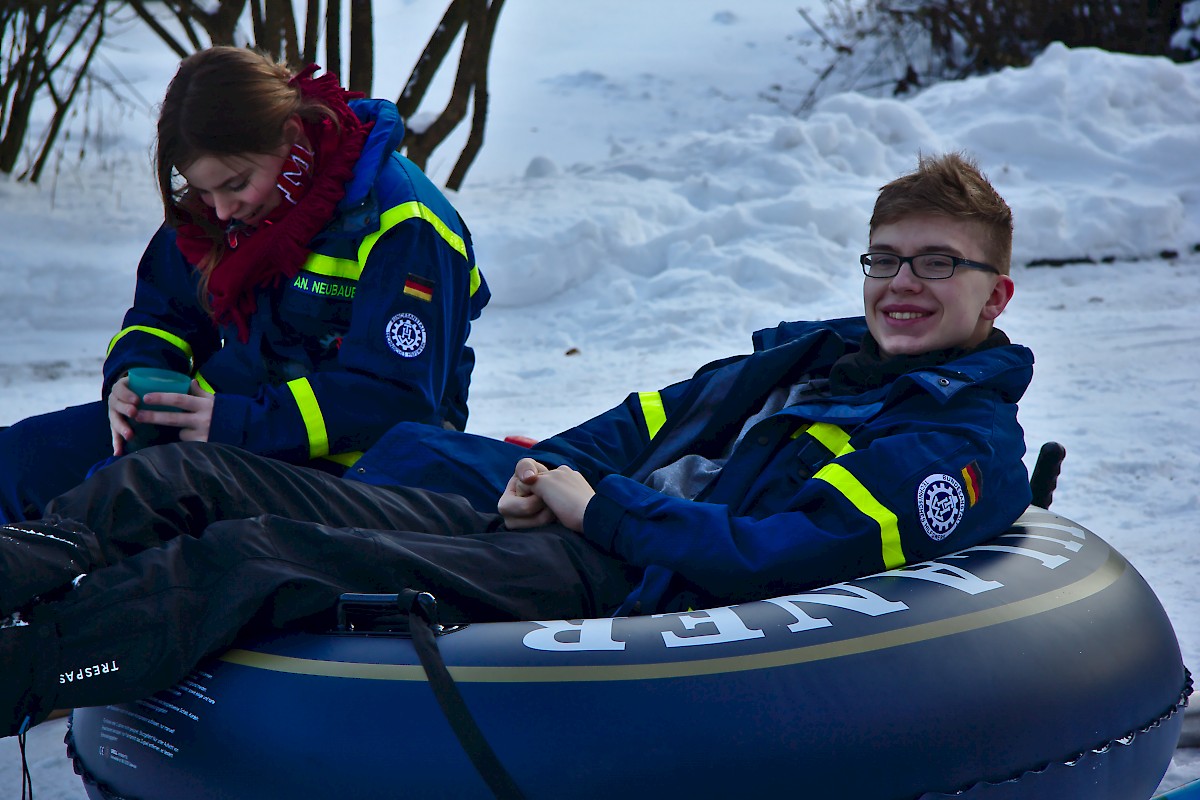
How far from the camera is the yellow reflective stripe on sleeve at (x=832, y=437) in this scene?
2145mm

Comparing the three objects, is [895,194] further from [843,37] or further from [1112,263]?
[843,37]

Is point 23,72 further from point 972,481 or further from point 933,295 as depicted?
point 972,481

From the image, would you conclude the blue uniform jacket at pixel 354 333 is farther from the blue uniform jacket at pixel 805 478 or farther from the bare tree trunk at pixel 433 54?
the bare tree trunk at pixel 433 54

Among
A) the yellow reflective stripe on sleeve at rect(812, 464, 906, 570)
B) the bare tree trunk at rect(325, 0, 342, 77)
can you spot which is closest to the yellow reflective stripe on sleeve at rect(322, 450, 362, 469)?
the yellow reflective stripe on sleeve at rect(812, 464, 906, 570)

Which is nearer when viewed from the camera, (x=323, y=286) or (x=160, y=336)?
(x=323, y=286)

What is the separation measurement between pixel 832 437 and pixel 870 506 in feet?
0.94

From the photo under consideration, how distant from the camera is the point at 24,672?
1.61 meters

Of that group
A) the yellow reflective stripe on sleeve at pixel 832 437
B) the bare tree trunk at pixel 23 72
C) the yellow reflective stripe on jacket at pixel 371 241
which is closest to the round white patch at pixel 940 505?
the yellow reflective stripe on sleeve at pixel 832 437

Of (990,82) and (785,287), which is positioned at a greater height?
(990,82)

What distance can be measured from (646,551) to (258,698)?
66 cm

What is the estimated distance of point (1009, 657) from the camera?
1.78 m

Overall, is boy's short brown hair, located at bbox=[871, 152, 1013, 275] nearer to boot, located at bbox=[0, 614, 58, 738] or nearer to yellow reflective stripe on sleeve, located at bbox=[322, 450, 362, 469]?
yellow reflective stripe on sleeve, located at bbox=[322, 450, 362, 469]

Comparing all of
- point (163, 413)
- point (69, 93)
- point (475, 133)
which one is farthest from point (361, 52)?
point (163, 413)

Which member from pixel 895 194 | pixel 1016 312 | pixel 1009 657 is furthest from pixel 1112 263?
pixel 1009 657
